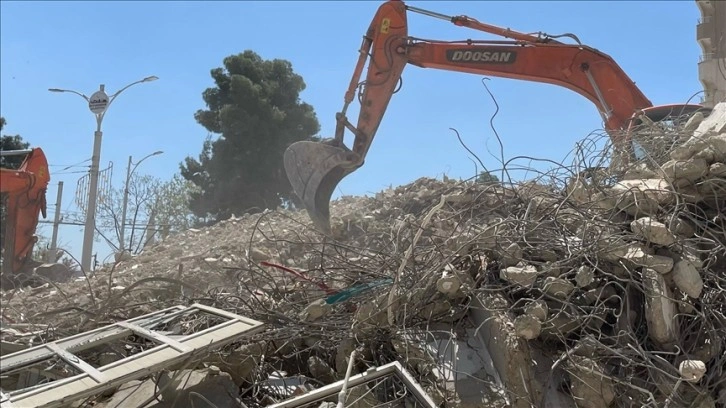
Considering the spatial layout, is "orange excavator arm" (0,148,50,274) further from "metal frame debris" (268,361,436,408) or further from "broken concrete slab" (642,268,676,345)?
"broken concrete slab" (642,268,676,345)

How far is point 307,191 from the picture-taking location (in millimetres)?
9195

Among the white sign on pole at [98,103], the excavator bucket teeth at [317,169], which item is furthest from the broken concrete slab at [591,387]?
the white sign on pole at [98,103]

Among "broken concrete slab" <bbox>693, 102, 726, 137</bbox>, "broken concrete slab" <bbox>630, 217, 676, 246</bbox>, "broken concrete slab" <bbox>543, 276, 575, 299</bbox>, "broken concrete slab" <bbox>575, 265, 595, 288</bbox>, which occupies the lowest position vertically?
"broken concrete slab" <bbox>543, 276, 575, 299</bbox>

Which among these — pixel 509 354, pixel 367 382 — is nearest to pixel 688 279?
pixel 509 354

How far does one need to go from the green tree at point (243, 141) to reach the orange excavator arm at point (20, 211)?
15675mm

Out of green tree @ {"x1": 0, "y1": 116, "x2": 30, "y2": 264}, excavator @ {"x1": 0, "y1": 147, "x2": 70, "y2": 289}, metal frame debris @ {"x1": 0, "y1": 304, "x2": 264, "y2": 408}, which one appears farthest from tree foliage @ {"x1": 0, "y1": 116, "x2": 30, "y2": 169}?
metal frame debris @ {"x1": 0, "y1": 304, "x2": 264, "y2": 408}

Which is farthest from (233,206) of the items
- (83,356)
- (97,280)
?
(83,356)

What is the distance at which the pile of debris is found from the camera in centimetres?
402

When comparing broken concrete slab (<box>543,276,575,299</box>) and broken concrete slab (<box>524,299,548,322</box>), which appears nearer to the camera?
broken concrete slab (<box>524,299,548,322</box>)

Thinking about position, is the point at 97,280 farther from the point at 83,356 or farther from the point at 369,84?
the point at 83,356

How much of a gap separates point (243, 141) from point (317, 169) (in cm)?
2199

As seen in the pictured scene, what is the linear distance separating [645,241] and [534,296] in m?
0.71

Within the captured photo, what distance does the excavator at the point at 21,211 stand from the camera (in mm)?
13302

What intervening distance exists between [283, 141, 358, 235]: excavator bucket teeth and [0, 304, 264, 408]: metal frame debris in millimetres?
4113
